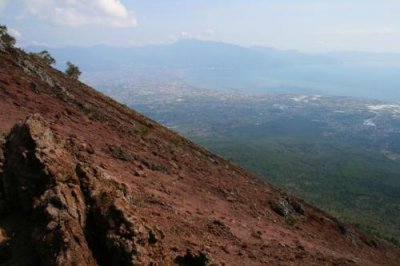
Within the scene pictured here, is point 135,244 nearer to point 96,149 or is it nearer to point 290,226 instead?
point 96,149

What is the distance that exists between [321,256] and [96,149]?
12231 mm

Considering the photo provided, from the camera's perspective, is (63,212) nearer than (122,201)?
Yes

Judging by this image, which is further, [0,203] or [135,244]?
[0,203]

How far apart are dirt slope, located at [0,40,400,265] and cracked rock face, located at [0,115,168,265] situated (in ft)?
0.09

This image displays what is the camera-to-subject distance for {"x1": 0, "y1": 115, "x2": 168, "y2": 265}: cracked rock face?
9664 mm

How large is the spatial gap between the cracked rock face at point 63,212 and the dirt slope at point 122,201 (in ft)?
0.09

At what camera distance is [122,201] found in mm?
11328

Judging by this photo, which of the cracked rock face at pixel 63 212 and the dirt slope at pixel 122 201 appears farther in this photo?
the dirt slope at pixel 122 201

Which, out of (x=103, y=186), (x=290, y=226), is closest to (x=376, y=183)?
(x=290, y=226)

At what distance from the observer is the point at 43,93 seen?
2695cm

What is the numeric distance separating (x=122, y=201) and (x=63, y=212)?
167 cm

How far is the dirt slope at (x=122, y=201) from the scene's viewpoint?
10.3 m

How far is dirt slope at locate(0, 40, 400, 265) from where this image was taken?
10281 millimetres

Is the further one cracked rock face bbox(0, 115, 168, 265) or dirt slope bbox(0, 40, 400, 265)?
dirt slope bbox(0, 40, 400, 265)
